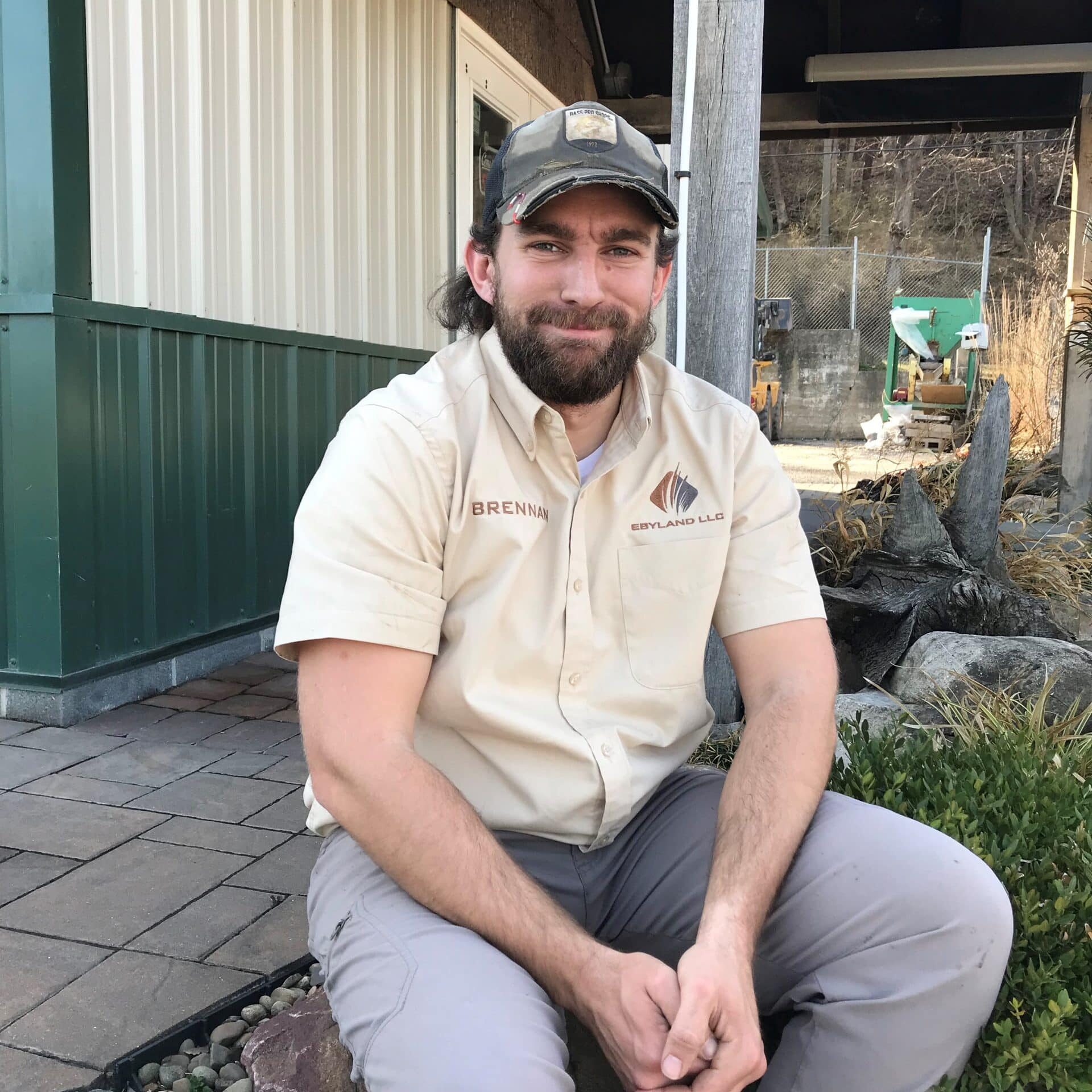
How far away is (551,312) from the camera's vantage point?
6.19 feet

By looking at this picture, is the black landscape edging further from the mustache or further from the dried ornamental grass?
the dried ornamental grass

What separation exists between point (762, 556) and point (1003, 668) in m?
1.50

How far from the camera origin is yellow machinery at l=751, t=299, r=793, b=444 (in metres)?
16.4

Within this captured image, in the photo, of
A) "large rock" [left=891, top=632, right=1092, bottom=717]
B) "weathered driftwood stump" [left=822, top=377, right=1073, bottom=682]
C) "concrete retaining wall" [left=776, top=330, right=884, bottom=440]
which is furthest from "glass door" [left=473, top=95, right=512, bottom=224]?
"concrete retaining wall" [left=776, top=330, right=884, bottom=440]

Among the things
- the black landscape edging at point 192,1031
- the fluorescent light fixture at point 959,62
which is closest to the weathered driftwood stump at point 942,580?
the black landscape edging at point 192,1031

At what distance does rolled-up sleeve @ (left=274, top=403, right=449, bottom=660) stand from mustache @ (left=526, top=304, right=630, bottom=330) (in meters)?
0.32

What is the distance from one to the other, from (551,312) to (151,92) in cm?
249

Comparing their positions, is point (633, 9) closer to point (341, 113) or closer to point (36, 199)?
point (341, 113)

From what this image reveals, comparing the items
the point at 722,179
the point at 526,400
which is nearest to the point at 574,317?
the point at 526,400

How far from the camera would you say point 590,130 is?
190 centimetres

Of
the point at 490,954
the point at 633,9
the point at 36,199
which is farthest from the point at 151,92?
the point at 633,9

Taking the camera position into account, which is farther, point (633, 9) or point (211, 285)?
point (633, 9)

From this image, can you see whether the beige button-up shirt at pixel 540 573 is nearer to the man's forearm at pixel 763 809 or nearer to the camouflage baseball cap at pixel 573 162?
the man's forearm at pixel 763 809

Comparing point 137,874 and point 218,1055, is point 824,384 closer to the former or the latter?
point 137,874
